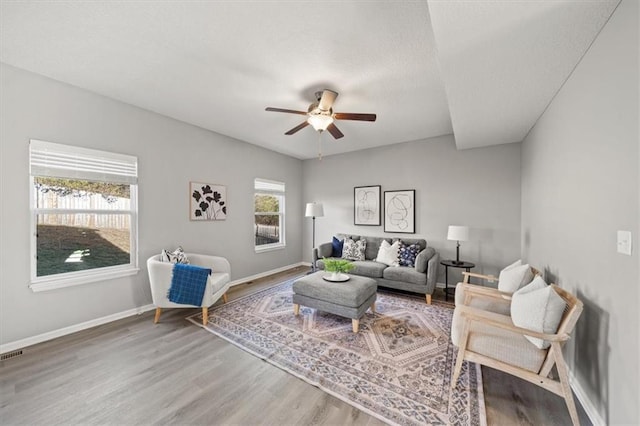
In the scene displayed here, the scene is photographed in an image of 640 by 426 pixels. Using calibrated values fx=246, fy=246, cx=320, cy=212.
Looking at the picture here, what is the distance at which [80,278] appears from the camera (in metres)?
2.85

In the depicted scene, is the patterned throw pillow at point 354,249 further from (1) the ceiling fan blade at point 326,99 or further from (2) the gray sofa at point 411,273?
(1) the ceiling fan blade at point 326,99

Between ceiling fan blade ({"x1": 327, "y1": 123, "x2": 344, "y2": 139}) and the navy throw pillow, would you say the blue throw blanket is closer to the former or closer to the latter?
ceiling fan blade ({"x1": 327, "y1": 123, "x2": 344, "y2": 139})

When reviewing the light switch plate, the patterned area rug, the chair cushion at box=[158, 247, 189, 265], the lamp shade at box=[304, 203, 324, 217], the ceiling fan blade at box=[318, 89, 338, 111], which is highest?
the ceiling fan blade at box=[318, 89, 338, 111]

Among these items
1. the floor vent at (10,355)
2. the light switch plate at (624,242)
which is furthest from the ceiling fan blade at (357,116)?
the floor vent at (10,355)

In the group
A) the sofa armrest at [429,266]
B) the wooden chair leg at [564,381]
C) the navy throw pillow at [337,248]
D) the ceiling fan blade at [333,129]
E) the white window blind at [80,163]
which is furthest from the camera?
the navy throw pillow at [337,248]

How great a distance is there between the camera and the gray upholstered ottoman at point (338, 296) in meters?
2.79

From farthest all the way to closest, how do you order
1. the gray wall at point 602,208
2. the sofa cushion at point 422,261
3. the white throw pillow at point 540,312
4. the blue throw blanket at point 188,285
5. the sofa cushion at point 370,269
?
the sofa cushion at point 370,269, the sofa cushion at point 422,261, the blue throw blanket at point 188,285, the white throw pillow at point 540,312, the gray wall at point 602,208

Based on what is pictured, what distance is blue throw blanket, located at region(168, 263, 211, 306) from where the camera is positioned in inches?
115

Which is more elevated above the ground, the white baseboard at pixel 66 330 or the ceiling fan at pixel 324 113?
the ceiling fan at pixel 324 113

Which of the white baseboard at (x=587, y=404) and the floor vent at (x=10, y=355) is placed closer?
the white baseboard at (x=587, y=404)

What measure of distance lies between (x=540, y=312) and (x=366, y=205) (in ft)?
12.2

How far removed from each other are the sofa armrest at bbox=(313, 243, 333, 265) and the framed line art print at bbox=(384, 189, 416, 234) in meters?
1.21

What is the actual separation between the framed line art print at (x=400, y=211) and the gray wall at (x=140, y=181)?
8.69 feet

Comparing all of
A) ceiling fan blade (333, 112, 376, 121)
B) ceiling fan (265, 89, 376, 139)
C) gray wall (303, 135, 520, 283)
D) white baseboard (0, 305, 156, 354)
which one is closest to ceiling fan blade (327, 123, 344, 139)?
ceiling fan (265, 89, 376, 139)
